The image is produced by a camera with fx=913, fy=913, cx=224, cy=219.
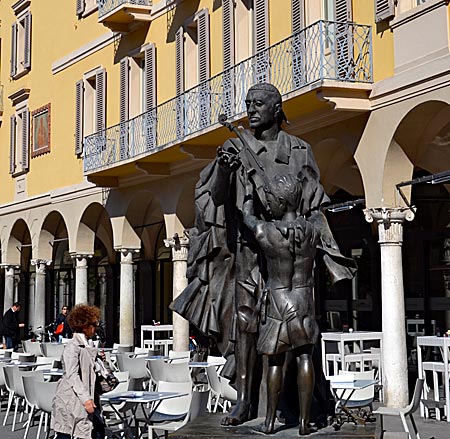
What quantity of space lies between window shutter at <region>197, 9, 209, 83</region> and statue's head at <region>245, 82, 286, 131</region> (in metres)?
12.6

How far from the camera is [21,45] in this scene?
96.2ft

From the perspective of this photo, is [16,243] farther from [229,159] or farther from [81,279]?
[229,159]

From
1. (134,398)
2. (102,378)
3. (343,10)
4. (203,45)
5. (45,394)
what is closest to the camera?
(102,378)

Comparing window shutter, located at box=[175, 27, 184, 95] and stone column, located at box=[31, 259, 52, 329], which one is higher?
window shutter, located at box=[175, 27, 184, 95]

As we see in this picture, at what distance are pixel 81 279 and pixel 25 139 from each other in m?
6.19

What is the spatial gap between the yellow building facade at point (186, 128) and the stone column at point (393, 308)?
3 cm

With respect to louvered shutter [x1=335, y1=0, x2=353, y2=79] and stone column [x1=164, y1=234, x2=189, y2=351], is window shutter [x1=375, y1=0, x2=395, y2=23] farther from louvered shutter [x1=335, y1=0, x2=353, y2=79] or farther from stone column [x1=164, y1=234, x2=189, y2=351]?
stone column [x1=164, y1=234, x2=189, y2=351]

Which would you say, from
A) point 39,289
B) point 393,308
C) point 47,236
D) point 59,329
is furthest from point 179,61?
point 39,289

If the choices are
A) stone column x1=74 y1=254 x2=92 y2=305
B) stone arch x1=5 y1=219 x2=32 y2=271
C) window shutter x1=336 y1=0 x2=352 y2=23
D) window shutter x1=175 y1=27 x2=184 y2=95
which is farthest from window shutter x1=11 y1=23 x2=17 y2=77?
window shutter x1=336 y1=0 x2=352 y2=23

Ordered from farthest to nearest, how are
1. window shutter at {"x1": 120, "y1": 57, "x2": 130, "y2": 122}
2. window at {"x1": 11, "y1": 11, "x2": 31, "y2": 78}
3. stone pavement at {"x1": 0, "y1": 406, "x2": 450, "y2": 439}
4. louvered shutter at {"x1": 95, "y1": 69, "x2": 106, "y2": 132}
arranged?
1. window at {"x1": 11, "y1": 11, "x2": 31, "y2": 78}
2. louvered shutter at {"x1": 95, "y1": 69, "x2": 106, "y2": 132}
3. window shutter at {"x1": 120, "y1": 57, "x2": 130, "y2": 122}
4. stone pavement at {"x1": 0, "y1": 406, "x2": 450, "y2": 439}

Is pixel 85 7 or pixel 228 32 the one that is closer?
pixel 228 32

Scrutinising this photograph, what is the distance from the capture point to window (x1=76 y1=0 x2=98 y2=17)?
2332 cm

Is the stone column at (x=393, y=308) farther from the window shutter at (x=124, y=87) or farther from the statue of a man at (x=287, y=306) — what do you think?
the window shutter at (x=124, y=87)

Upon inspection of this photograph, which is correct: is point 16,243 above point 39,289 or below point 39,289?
above
